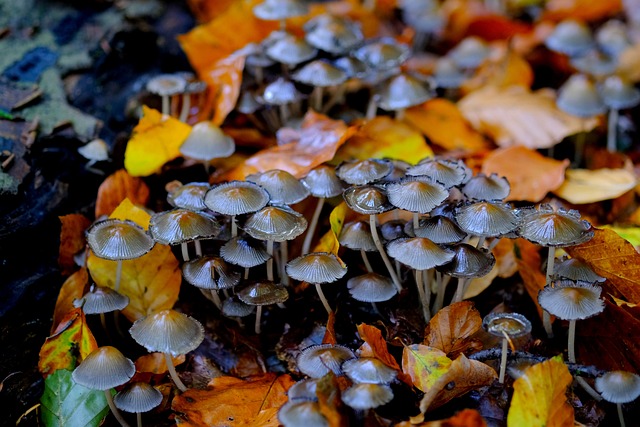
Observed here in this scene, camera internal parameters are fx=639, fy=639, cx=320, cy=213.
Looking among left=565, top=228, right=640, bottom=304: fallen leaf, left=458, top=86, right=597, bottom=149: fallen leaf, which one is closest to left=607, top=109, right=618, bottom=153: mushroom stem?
left=458, top=86, right=597, bottom=149: fallen leaf

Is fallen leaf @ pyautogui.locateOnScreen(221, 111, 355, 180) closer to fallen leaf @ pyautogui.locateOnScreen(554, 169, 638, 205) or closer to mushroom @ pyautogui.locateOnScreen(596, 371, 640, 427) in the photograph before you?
fallen leaf @ pyautogui.locateOnScreen(554, 169, 638, 205)

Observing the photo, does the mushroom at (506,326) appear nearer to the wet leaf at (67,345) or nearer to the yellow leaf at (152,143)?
the wet leaf at (67,345)

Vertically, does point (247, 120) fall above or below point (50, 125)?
below

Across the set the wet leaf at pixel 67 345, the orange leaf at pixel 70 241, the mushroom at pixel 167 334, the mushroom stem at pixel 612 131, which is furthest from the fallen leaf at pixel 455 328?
the mushroom stem at pixel 612 131

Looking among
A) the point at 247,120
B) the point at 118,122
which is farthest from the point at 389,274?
the point at 118,122

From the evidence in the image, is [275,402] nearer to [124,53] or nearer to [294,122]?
[294,122]

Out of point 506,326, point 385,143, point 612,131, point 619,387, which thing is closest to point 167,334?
point 506,326
